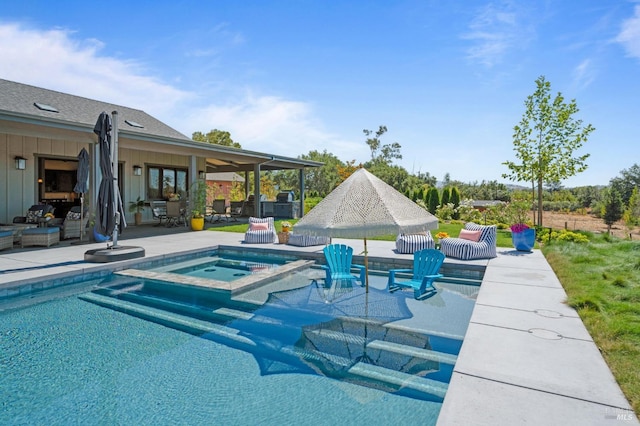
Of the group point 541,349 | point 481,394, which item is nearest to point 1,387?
point 481,394

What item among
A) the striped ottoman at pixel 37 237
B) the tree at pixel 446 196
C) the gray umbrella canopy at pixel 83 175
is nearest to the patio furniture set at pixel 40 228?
the striped ottoman at pixel 37 237

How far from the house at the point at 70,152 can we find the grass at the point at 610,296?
8814mm

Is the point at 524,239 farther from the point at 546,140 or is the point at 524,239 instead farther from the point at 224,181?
the point at 224,181

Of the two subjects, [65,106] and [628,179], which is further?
[628,179]

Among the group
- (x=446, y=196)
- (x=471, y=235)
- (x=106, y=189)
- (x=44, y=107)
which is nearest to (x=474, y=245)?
(x=471, y=235)

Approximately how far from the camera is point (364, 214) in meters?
4.79

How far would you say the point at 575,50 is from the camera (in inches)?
410

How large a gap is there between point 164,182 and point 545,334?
15.3m

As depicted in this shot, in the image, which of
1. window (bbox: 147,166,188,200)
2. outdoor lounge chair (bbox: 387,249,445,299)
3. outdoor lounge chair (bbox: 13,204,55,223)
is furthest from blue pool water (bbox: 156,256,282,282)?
window (bbox: 147,166,188,200)

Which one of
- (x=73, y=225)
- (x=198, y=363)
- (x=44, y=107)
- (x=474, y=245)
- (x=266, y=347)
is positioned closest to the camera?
(x=198, y=363)

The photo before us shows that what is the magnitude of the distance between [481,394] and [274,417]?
145 cm

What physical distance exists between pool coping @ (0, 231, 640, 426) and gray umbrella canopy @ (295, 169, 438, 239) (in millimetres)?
1343

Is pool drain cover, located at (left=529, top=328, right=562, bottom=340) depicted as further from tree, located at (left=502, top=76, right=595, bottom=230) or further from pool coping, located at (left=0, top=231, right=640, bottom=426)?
tree, located at (left=502, top=76, right=595, bottom=230)

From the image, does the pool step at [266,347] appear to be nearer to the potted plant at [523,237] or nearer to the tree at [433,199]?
the potted plant at [523,237]
